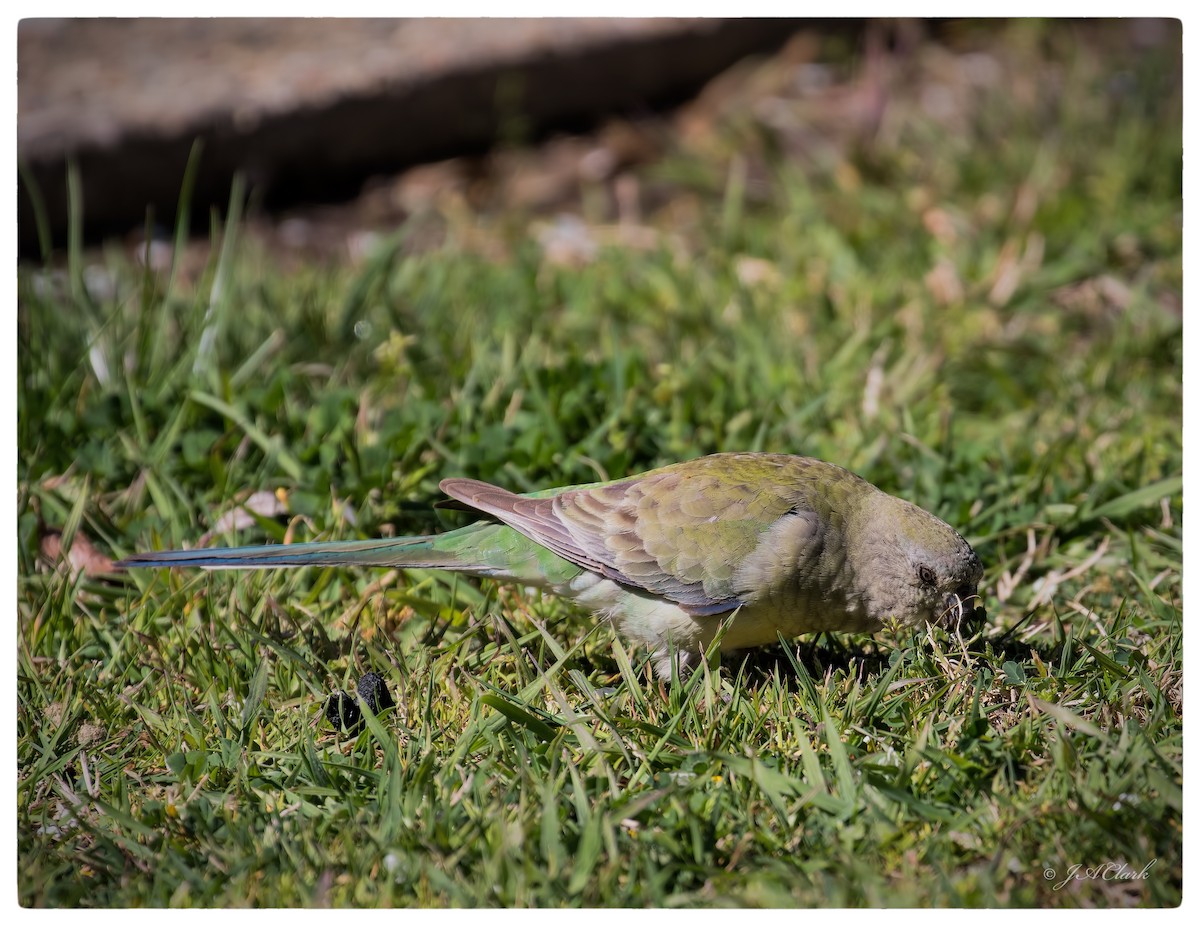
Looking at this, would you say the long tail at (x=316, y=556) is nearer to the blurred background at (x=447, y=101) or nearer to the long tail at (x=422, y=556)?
the long tail at (x=422, y=556)

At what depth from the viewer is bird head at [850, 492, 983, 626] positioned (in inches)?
130

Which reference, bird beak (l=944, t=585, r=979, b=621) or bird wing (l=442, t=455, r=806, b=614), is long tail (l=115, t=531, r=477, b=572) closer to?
bird wing (l=442, t=455, r=806, b=614)

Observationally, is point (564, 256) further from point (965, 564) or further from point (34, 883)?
point (34, 883)

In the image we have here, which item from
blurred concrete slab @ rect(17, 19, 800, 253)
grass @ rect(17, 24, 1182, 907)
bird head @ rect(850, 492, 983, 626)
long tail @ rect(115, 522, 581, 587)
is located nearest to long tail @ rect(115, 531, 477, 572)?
long tail @ rect(115, 522, 581, 587)

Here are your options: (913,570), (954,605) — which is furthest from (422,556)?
(954,605)

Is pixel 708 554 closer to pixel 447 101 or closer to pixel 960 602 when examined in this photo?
pixel 960 602

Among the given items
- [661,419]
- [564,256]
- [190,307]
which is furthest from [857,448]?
[190,307]

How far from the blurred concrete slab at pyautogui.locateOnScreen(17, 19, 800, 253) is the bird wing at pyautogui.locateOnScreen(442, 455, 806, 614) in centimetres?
329

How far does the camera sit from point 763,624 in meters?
3.36

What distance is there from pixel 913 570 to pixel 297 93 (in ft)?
14.2

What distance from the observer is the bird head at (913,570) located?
10.8 feet

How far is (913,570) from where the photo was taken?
10.9 feet

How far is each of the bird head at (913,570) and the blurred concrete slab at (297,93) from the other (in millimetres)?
4112

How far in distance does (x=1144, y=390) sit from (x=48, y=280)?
4.45 m
